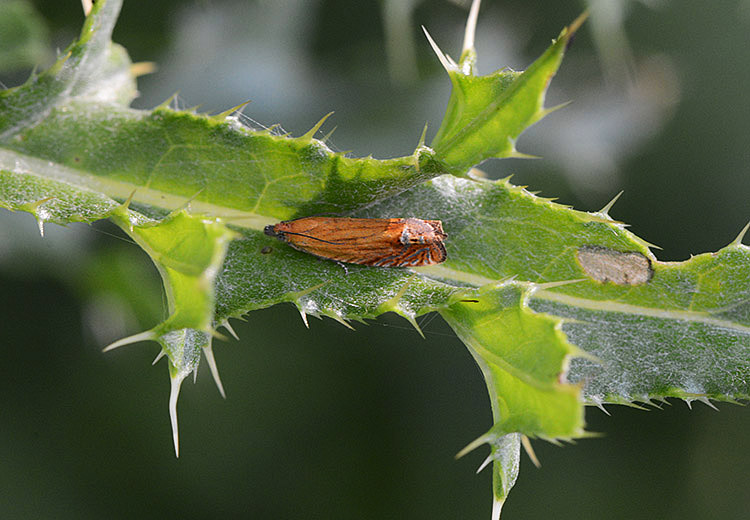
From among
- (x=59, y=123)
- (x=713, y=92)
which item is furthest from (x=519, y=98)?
(x=713, y=92)

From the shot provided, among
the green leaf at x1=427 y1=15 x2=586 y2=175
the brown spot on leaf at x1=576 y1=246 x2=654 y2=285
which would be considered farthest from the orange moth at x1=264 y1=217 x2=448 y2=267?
the brown spot on leaf at x1=576 y1=246 x2=654 y2=285

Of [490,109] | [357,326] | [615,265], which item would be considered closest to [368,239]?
[490,109]

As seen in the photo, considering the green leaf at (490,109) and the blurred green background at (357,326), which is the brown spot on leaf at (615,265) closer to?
the green leaf at (490,109)

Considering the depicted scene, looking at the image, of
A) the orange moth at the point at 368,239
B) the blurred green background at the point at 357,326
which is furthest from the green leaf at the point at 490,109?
the blurred green background at the point at 357,326

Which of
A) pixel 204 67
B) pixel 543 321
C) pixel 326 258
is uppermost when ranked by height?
pixel 204 67

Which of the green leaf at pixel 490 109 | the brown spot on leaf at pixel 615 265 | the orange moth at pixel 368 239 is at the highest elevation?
the green leaf at pixel 490 109

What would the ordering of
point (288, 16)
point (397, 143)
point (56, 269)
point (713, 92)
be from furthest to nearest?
point (713, 92) < point (397, 143) < point (288, 16) < point (56, 269)

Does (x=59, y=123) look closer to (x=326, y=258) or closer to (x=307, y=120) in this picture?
(x=326, y=258)
